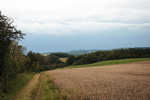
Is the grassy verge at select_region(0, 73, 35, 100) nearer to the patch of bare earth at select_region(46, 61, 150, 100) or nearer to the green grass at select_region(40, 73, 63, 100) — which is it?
the green grass at select_region(40, 73, 63, 100)

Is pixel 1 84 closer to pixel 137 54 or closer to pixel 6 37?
pixel 6 37

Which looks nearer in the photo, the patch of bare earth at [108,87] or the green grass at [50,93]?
the patch of bare earth at [108,87]

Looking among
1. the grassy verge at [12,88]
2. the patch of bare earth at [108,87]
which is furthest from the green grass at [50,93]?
the grassy verge at [12,88]

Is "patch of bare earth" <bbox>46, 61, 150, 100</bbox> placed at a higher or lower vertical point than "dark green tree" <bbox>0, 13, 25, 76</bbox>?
lower

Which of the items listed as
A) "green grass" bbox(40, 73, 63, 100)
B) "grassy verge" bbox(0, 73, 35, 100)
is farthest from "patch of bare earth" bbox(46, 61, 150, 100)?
"grassy verge" bbox(0, 73, 35, 100)

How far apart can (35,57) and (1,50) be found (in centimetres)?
4384

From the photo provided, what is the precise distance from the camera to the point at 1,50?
56.6ft

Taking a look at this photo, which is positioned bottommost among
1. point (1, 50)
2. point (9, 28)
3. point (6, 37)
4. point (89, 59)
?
point (89, 59)

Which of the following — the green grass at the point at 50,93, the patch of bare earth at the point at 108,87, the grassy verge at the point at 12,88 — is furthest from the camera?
the grassy verge at the point at 12,88

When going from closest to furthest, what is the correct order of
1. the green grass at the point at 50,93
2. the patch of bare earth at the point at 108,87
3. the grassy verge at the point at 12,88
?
the patch of bare earth at the point at 108,87, the green grass at the point at 50,93, the grassy verge at the point at 12,88

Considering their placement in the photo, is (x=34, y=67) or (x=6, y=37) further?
(x=34, y=67)

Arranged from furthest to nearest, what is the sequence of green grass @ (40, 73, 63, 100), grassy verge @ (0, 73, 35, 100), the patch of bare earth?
grassy verge @ (0, 73, 35, 100) → green grass @ (40, 73, 63, 100) → the patch of bare earth

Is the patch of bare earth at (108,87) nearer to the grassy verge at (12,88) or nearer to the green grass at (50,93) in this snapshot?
the green grass at (50,93)

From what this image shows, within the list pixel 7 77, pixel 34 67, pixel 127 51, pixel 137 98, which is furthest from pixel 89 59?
pixel 137 98
